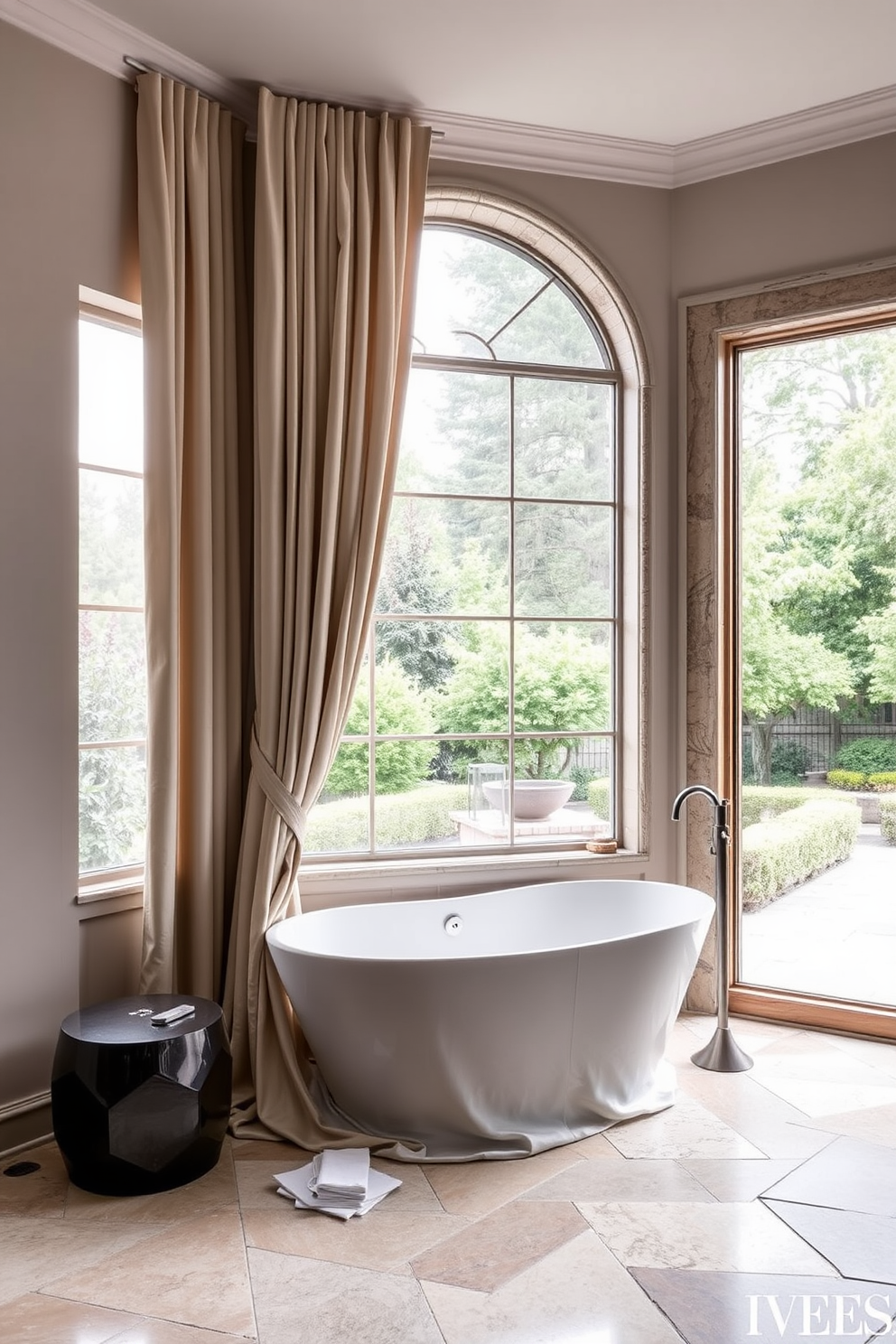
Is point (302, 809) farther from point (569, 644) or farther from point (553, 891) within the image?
point (569, 644)

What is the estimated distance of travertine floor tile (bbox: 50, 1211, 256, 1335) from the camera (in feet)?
6.82

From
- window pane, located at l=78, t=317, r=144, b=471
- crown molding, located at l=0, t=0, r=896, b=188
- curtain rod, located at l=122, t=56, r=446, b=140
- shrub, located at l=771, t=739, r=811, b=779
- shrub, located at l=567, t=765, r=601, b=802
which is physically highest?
crown molding, located at l=0, t=0, r=896, b=188

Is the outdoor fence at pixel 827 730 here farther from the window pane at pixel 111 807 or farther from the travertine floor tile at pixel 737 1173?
the window pane at pixel 111 807

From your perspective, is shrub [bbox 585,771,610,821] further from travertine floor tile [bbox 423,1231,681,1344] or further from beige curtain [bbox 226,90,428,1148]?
travertine floor tile [bbox 423,1231,681,1344]

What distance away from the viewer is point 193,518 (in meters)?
3.18

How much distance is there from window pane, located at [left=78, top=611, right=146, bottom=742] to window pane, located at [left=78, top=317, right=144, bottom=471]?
0.48 meters

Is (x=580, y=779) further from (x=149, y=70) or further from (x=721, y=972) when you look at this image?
(x=149, y=70)

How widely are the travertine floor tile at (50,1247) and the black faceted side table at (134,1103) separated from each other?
14 cm

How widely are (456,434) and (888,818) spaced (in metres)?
2.00

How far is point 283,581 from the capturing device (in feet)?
10.7

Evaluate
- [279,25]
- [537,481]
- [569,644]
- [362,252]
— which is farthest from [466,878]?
[279,25]

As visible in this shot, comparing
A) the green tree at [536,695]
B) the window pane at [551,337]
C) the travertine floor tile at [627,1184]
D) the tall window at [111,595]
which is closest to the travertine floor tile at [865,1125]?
the travertine floor tile at [627,1184]

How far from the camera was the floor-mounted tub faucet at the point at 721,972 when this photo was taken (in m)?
3.36

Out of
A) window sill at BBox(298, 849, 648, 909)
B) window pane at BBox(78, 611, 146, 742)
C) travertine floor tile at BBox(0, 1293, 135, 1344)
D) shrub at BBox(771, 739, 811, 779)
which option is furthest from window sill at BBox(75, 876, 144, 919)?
shrub at BBox(771, 739, 811, 779)
